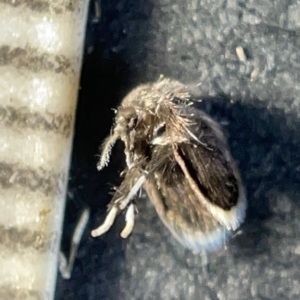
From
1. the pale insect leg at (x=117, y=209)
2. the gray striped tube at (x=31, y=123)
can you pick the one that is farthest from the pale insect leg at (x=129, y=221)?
the gray striped tube at (x=31, y=123)

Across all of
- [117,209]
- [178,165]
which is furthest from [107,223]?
[178,165]

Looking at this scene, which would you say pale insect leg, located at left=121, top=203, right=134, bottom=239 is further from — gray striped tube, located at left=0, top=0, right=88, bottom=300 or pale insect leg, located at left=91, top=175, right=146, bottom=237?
gray striped tube, located at left=0, top=0, right=88, bottom=300

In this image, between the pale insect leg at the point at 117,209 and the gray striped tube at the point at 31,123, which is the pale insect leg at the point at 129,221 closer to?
the pale insect leg at the point at 117,209

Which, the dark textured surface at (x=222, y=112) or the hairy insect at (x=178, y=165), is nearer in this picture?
the hairy insect at (x=178, y=165)

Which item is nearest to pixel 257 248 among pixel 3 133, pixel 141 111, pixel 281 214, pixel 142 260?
pixel 281 214

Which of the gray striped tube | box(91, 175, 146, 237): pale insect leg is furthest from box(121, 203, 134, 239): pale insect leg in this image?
the gray striped tube

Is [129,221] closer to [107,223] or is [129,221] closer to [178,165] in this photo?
[107,223]
